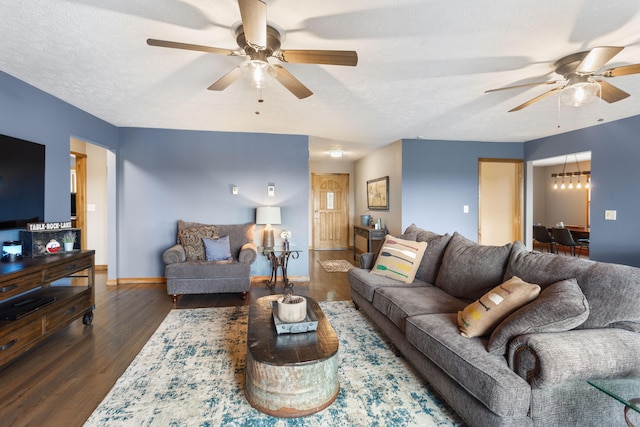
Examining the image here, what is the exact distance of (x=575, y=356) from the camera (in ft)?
4.57

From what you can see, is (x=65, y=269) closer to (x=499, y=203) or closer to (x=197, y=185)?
(x=197, y=185)

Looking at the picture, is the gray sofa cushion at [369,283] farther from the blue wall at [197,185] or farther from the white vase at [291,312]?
the blue wall at [197,185]

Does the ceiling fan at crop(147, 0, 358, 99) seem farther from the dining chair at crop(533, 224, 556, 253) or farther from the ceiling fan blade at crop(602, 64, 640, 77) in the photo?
the dining chair at crop(533, 224, 556, 253)

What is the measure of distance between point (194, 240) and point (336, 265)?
2903mm

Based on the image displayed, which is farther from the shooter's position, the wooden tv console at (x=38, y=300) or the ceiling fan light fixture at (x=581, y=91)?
the ceiling fan light fixture at (x=581, y=91)

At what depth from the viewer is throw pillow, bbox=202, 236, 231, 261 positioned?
4.19 metres

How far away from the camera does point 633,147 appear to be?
3.99m

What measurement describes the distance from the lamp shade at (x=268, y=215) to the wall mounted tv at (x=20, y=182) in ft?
8.07

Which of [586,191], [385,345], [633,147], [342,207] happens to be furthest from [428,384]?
[586,191]

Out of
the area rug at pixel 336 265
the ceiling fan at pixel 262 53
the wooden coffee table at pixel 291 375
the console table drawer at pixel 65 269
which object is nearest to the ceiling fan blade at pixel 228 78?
the ceiling fan at pixel 262 53

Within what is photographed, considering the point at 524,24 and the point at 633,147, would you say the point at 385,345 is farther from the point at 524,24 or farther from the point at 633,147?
the point at 633,147

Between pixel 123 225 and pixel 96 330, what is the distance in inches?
83.3

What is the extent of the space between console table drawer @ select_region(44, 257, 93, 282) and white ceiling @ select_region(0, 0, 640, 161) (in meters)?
1.73

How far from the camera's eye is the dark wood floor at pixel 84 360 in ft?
6.04
